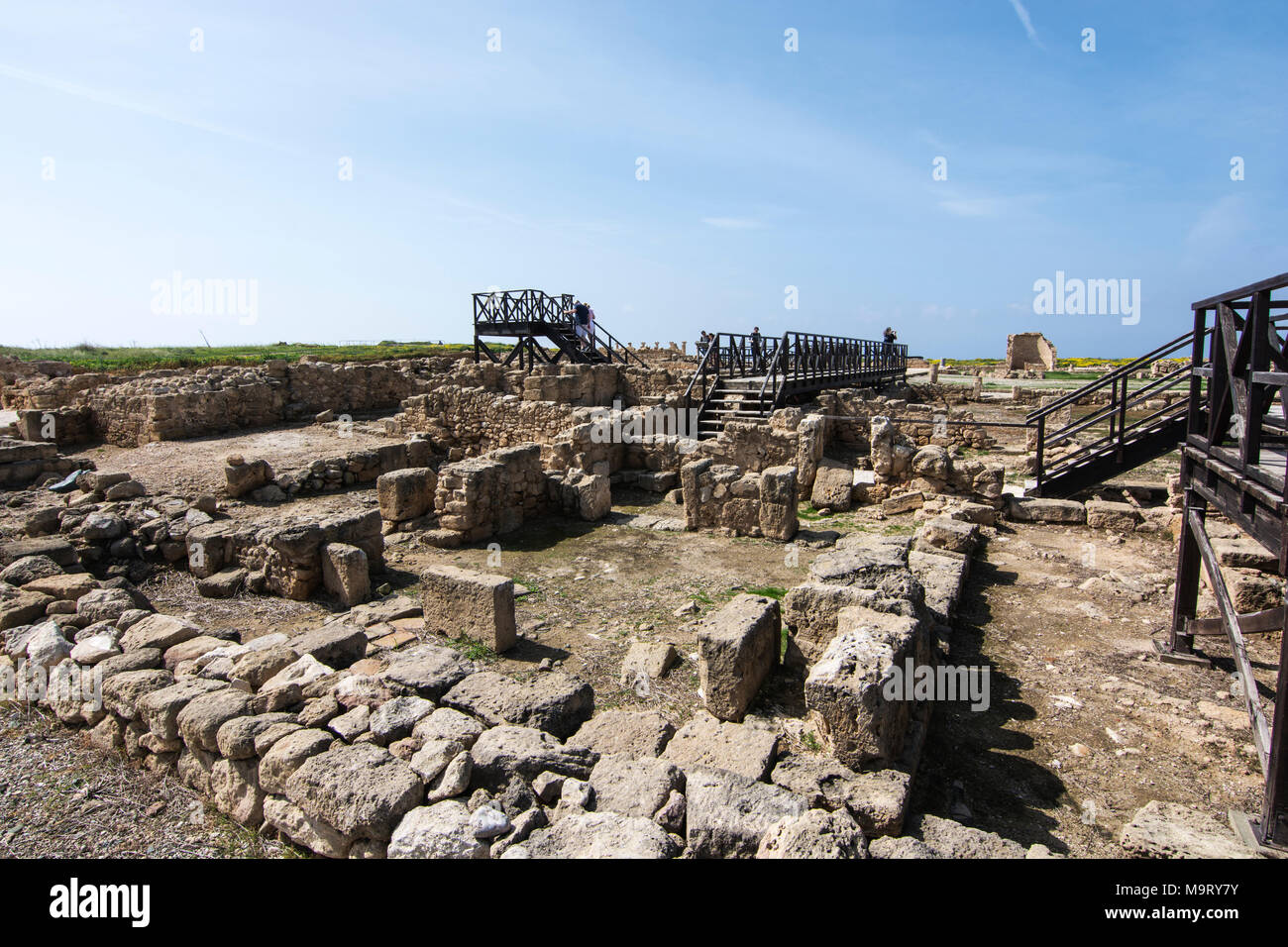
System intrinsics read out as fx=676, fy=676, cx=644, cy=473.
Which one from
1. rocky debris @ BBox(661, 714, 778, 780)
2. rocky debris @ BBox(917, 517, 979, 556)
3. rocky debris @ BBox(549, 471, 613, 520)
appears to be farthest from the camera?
rocky debris @ BBox(549, 471, 613, 520)

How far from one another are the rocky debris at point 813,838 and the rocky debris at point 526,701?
186 centimetres

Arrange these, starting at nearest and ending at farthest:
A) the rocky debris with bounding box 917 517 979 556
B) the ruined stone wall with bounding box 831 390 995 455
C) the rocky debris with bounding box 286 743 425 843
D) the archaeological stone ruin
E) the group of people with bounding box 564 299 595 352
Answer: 1. the rocky debris with bounding box 286 743 425 843
2. the archaeological stone ruin
3. the rocky debris with bounding box 917 517 979 556
4. the ruined stone wall with bounding box 831 390 995 455
5. the group of people with bounding box 564 299 595 352

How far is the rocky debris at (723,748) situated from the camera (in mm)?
3727

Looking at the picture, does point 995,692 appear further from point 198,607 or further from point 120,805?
point 198,607

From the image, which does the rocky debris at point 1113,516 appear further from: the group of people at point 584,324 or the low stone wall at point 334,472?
the group of people at point 584,324

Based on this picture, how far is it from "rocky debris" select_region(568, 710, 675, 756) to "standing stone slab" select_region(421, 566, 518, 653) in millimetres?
1907

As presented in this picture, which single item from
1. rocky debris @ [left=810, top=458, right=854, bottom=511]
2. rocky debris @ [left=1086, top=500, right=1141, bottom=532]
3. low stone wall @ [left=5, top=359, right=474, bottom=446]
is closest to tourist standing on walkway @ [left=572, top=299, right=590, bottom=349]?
low stone wall @ [left=5, top=359, right=474, bottom=446]

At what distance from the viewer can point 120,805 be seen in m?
4.00

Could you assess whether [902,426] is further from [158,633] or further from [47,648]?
[47,648]

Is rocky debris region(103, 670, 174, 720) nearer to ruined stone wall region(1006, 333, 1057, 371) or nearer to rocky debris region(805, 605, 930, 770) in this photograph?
rocky debris region(805, 605, 930, 770)

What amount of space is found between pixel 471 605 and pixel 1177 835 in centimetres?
521

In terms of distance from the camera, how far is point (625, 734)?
14.0 feet

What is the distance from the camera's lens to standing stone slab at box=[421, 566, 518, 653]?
20.1ft

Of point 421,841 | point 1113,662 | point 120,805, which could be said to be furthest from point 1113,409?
point 120,805
